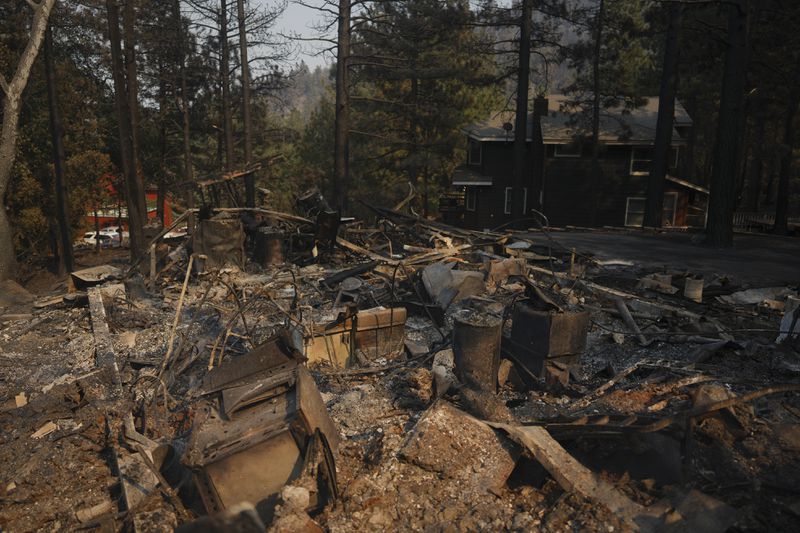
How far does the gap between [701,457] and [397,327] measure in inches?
162

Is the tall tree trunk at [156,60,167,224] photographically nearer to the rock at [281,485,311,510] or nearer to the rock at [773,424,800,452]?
the rock at [281,485,311,510]

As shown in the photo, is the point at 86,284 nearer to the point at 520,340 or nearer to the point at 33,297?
the point at 33,297

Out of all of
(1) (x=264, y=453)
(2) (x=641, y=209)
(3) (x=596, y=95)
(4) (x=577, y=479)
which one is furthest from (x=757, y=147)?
(1) (x=264, y=453)

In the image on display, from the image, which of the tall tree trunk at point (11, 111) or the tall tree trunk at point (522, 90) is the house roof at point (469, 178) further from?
the tall tree trunk at point (11, 111)

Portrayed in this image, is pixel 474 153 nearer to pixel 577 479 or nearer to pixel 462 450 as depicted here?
pixel 462 450

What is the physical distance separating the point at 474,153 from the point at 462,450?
2706cm

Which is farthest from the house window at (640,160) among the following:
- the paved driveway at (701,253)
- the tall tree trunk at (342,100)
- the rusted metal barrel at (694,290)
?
the rusted metal barrel at (694,290)

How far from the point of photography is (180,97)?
26547 mm

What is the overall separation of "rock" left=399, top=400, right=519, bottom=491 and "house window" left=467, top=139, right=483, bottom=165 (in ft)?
87.4

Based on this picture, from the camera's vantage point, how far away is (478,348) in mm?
5680

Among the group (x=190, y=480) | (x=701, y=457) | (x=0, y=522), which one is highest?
(x=701, y=457)

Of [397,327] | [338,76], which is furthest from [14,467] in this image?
[338,76]

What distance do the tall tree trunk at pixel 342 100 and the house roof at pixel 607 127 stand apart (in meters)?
9.49

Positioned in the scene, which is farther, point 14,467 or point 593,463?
point 14,467
